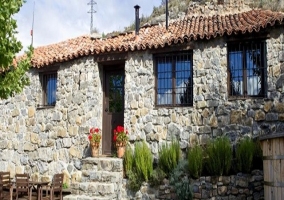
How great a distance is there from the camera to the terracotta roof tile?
10414 millimetres

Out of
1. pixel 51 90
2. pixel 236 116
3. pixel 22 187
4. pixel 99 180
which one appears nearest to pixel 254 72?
pixel 236 116

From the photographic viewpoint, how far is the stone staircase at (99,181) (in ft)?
34.3

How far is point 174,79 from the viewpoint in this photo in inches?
443

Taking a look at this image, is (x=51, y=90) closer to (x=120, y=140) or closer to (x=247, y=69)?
(x=120, y=140)

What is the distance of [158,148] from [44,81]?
4940mm

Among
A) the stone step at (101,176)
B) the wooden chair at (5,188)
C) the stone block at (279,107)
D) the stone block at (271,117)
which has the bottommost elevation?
the wooden chair at (5,188)

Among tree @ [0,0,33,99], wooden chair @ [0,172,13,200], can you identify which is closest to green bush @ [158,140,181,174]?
tree @ [0,0,33,99]

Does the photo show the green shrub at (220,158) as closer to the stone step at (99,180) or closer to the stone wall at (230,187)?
the stone wall at (230,187)

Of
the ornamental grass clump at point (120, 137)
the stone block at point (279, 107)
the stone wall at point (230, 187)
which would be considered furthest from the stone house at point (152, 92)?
the stone wall at point (230, 187)

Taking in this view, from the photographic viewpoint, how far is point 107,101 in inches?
487

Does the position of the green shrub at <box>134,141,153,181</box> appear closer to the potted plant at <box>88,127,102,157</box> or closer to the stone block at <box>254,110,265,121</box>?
the potted plant at <box>88,127,102,157</box>

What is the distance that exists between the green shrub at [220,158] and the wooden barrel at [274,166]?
1779 millimetres

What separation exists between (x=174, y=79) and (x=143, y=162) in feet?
8.36

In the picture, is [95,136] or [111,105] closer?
[95,136]
